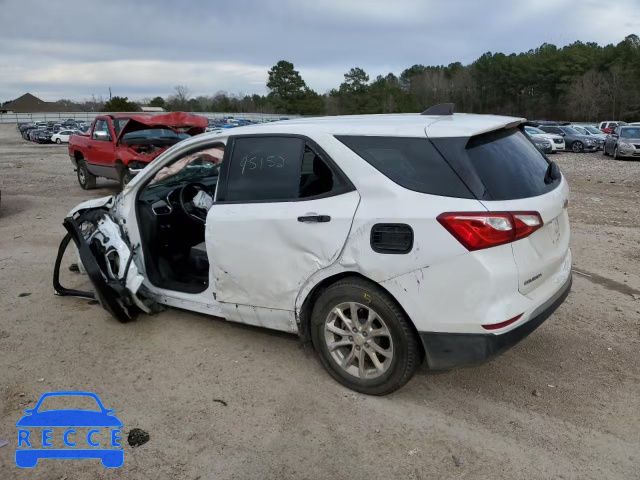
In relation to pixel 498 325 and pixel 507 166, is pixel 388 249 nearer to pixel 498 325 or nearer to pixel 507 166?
pixel 498 325

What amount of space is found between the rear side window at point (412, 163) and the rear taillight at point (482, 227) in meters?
0.14

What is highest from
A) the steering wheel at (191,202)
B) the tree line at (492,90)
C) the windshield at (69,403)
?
the tree line at (492,90)

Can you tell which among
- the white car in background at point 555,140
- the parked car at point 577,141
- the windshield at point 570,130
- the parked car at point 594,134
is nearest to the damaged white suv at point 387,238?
the white car in background at point 555,140

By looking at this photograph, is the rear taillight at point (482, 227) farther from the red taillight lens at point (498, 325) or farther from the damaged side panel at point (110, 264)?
the damaged side panel at point (110, 264)

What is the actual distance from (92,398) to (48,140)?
139 ft

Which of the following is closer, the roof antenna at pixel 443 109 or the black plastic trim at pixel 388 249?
the black plastic trim at pixel 388 249

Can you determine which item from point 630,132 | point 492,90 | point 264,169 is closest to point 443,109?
point 264,169

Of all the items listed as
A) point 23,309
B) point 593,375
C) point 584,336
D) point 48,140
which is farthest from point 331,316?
point 48,140

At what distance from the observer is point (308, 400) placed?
3338 millimetres

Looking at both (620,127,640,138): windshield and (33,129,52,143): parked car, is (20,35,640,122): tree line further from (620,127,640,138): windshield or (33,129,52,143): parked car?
(620,127,640,138): windshield

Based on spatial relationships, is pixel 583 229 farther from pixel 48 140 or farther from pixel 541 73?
pixel 541 73

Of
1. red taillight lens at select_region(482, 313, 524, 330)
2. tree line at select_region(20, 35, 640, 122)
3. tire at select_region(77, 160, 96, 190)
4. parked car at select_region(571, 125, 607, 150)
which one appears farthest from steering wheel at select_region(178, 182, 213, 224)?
tree line at select_region(20, 35, 640, 122)

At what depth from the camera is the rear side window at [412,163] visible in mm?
2922

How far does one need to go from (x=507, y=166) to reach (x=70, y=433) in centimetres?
307
